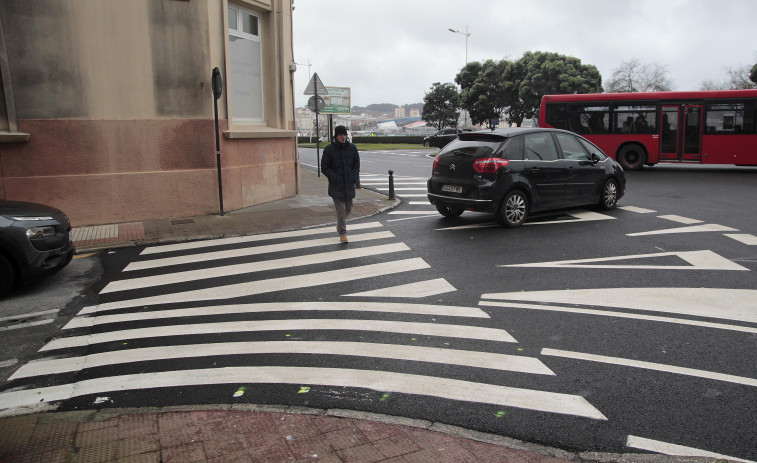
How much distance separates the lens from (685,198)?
1336 centimetres

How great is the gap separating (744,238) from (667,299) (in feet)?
13.1

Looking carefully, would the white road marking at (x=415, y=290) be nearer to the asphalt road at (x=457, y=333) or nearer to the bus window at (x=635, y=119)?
the asphalt road at (x=457, y=333)

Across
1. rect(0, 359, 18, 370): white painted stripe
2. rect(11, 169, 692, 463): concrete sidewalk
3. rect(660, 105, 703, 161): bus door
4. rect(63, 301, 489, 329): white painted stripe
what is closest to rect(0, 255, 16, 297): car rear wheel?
rect(63, 301, 489, 329): white painted stripe

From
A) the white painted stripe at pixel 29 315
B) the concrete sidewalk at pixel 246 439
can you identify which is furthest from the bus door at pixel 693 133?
the white painted stripe at pixel 29 315

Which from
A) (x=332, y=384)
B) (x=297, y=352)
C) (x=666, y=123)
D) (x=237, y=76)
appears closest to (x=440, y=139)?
(x=666, y=123)

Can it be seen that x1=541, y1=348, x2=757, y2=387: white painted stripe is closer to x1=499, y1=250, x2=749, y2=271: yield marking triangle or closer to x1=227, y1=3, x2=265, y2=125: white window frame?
x1=499, y1=250, x2=749, y2=271: yield marking triangle

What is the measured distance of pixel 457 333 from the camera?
5.07 metres

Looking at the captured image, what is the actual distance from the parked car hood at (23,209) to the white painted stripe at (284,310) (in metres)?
1.74

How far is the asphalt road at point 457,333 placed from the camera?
3.76 metres

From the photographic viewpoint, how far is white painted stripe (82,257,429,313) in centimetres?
632

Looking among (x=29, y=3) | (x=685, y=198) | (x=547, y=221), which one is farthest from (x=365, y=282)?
(x=685, y=198)

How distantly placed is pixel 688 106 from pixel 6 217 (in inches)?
785

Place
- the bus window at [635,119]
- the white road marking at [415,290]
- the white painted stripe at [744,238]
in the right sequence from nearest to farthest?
1. the white road marking at [415,290]
2. the white painted stripe at [744,238]
3. the bus window at [635,119]

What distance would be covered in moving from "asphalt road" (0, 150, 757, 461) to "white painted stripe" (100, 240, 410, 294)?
42 millimetres
